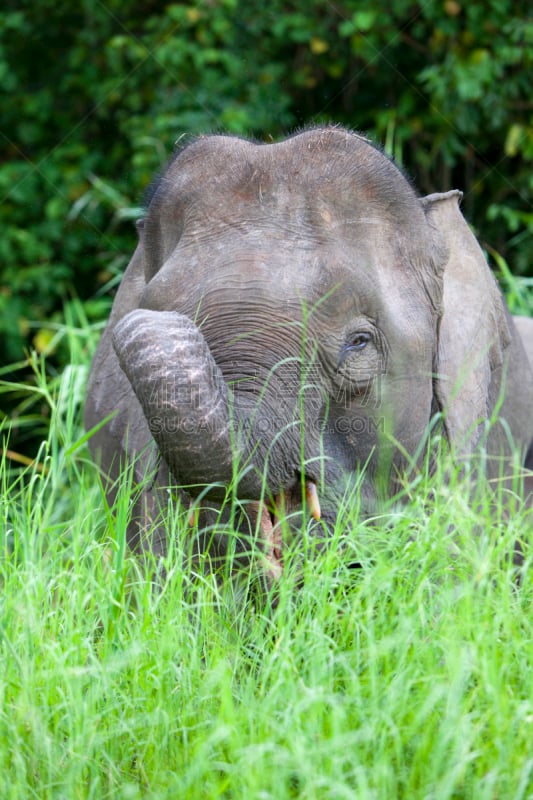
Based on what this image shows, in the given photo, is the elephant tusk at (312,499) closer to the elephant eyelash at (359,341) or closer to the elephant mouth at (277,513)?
the elephant mouth at (277,513)

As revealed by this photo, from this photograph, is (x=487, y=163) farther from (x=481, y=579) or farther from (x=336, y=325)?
(x=481, y=579)

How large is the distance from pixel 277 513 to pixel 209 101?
15.6 ft

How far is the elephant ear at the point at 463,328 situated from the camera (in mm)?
3340

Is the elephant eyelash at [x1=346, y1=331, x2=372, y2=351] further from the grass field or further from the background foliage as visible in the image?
the background foliage

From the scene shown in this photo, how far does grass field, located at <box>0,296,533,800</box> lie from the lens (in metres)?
2.08

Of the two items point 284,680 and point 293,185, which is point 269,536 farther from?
point 293,185

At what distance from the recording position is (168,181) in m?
3.50

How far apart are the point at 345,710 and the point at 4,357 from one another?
571 cm

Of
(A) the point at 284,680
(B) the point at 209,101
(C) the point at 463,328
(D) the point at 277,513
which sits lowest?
(A) the point at 284,680

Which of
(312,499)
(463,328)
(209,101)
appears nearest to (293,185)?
(463,328)

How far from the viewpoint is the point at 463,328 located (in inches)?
135

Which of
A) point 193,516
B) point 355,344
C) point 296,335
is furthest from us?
point 355,344

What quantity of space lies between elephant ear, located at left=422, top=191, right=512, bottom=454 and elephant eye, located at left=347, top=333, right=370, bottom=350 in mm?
250

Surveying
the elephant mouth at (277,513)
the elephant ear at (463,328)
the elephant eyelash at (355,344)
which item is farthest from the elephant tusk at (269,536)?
the elephant ear at (463,328)
